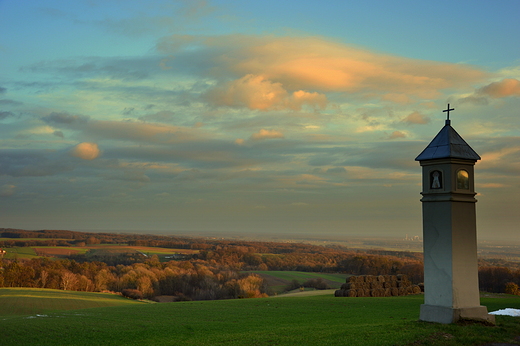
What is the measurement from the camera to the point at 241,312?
105ft

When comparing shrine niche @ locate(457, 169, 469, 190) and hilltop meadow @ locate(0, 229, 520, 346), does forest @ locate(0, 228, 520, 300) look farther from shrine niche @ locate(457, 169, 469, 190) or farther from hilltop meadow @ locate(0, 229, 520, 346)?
shrine niche @ locate(457, 169, 469, 190)

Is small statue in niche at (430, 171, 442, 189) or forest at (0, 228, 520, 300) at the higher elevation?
small statue in niche at (430, 171, 442, 189)

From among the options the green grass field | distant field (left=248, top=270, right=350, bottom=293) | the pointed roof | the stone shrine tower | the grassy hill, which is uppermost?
the pointed roof

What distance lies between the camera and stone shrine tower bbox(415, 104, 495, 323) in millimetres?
15125

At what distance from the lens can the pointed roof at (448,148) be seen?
51.6 feet

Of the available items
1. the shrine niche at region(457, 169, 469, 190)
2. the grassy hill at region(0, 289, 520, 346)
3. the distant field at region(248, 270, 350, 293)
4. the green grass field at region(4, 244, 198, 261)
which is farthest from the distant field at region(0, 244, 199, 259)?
the shrine niche at region(457, 169, 469, 190)

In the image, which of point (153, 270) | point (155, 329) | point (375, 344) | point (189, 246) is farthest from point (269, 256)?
point (375, 344)

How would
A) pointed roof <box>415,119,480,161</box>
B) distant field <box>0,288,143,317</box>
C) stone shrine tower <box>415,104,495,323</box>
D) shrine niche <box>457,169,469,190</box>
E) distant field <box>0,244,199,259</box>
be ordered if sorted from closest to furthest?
stone shrine tower <box>415,104,495,323</box> → shrine niche <box>457,169,469,190</box> → pointed roof <box>415,119,480,161</box> → distant field <box>0,288,143,317</box> → distant field <box>0,244,199,259</box>

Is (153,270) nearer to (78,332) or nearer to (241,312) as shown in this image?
(241,312)

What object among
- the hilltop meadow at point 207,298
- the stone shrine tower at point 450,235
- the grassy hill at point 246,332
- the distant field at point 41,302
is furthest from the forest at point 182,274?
the stone shrine tower at point 450,235

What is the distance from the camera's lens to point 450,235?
50.0ft

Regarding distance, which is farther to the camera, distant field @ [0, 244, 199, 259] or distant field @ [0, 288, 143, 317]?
distant field @ [0, 244, 199, 259]

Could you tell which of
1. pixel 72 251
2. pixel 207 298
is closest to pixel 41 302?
pixel 207 298

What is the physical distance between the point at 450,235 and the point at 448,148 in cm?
312
